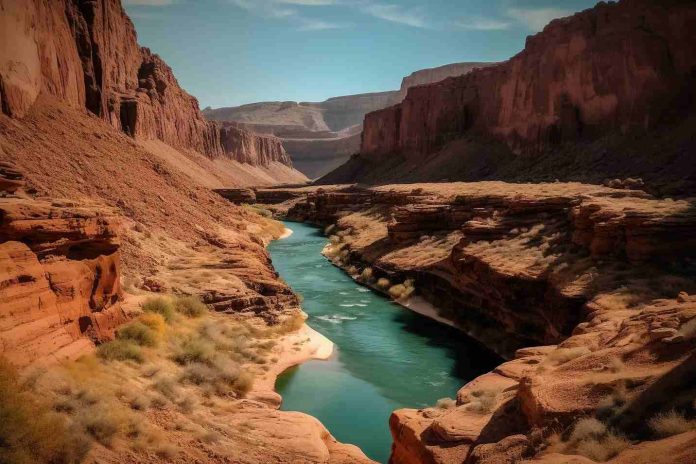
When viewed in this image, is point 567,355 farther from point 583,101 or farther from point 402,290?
point 583,101

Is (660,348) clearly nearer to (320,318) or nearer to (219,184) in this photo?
(320,318)

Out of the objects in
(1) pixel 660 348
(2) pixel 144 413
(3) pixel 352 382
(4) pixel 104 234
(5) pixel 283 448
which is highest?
(4) pixel 104 234

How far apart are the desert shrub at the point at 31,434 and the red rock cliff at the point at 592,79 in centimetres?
4364

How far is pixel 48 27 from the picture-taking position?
107ft

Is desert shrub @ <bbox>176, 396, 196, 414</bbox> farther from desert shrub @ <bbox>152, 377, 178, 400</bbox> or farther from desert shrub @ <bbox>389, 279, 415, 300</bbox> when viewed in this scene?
desert shrub @ <bbox>389, 279, 415, 300</bbox>

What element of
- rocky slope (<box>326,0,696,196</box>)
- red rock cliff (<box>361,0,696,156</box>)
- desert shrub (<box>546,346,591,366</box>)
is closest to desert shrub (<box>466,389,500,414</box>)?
desert shrub (<box>546,346,591,366</box>)

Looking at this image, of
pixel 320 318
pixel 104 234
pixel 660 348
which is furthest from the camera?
pixel 320 318

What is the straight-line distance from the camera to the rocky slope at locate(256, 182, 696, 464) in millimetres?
8578

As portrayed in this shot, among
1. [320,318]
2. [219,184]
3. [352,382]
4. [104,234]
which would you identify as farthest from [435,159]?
[104,234]

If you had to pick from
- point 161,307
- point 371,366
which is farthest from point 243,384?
point 371,366

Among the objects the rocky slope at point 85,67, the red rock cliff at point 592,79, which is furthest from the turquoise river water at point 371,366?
the red rock cliff at point 592,79

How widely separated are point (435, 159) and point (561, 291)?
5503cm

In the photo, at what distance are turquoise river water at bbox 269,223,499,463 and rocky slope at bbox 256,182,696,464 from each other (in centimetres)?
159

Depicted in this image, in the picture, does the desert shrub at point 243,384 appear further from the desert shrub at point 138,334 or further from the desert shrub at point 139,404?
the desert shrub at point 139,404
